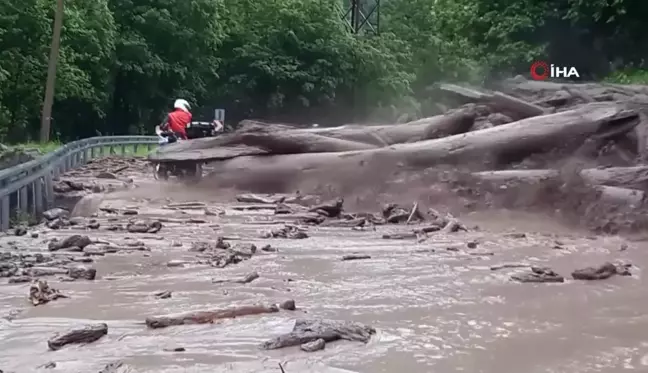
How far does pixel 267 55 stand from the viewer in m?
41.3

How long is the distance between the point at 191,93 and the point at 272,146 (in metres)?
26.7

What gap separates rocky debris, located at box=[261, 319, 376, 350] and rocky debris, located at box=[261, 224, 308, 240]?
3.99 m

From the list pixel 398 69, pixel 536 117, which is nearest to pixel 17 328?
pixel 536 117

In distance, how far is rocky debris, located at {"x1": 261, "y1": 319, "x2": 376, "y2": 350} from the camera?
4.23 meters

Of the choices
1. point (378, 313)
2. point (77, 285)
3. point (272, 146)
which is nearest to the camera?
point (378, 313)

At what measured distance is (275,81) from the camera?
4094 cm

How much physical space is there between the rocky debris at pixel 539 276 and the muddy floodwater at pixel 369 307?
0.26 ft

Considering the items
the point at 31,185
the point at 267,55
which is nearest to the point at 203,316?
the point at 31,185

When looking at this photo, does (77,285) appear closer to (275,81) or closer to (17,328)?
(17,328)

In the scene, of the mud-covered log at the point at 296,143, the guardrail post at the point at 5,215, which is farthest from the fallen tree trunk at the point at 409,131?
the guardrail post at the point at 5,215

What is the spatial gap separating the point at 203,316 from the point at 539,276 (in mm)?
2456

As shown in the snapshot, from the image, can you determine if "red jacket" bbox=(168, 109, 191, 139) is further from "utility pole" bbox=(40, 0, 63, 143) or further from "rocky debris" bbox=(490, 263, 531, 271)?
"rocky debris" bbox=(490, 263, 531, 271)

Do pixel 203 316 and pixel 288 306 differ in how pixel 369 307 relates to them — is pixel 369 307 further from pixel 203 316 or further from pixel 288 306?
pixel 203 316

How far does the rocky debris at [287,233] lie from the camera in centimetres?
857
